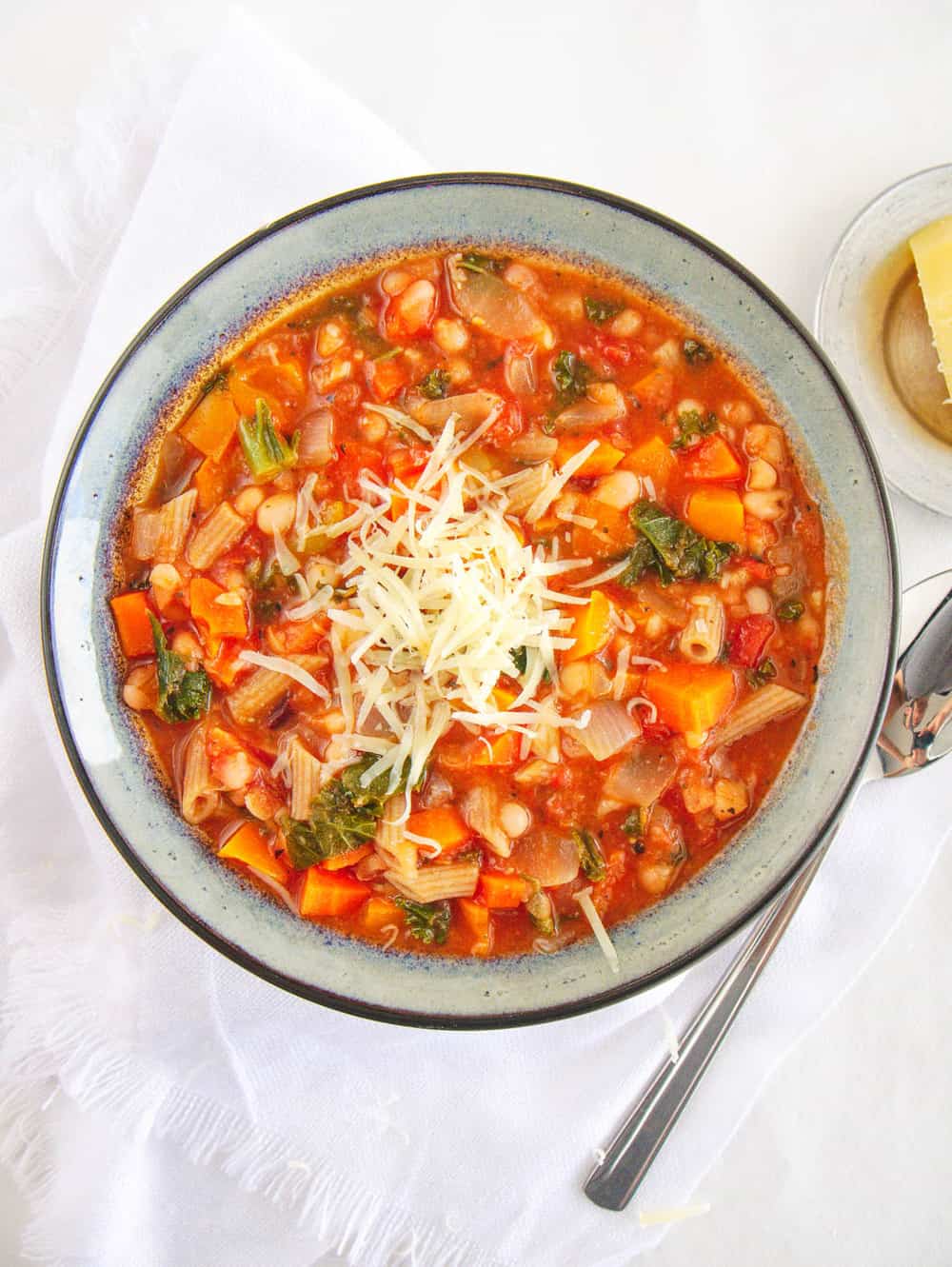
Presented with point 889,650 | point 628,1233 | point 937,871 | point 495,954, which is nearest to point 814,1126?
point 628,1233

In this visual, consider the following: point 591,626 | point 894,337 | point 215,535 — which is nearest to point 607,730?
point 591,626

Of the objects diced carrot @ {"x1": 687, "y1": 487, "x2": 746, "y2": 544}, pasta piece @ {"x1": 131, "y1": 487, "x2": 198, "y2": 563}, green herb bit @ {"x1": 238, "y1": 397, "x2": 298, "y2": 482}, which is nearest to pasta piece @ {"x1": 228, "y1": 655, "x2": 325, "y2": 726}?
Result: pasta piece @ {"x1": 131, "y1": 487, "x2": 198, "y2": 563}

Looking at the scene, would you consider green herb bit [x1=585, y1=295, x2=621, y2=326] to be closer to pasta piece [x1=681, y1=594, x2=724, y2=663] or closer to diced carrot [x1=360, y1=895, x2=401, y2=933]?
pasta piece [x1=681, y1=594, x2=724, y2=663]

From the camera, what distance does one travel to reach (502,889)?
137 inches

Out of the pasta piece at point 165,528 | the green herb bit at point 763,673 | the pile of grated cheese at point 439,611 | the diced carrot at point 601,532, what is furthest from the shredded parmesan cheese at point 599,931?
the pasta piece at point 165,528

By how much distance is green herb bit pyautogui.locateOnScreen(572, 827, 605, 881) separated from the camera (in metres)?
3.47

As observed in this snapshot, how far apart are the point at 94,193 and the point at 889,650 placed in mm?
3412

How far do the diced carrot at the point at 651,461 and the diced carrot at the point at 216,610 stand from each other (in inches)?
54.9

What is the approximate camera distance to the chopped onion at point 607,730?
3.43m

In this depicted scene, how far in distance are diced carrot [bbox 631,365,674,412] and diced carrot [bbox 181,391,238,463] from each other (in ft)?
4.58

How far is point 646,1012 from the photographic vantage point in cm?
398

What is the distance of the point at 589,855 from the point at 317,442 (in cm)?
168

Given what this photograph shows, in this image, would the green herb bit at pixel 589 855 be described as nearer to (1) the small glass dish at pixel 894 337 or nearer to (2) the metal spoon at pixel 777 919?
(2) the metal spoon at pixel 777 919

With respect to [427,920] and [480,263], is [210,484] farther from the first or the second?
[427,920]
